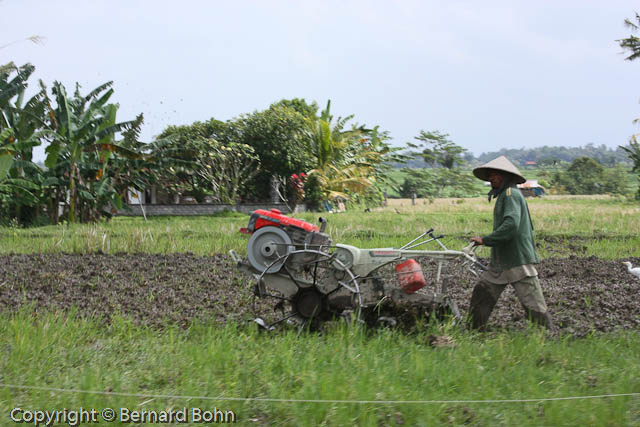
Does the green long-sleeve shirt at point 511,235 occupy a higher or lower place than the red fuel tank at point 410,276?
higher

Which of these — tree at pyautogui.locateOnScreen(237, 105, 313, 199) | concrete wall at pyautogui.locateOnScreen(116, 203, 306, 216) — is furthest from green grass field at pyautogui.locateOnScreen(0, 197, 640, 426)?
tree at pyautogui.locateOnScreen(237, 105, 313, 199)

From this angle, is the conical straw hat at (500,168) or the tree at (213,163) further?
the tree at (213,163)

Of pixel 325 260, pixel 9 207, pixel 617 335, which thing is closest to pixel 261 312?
pixel 325 260

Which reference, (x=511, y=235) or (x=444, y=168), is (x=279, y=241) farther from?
(x=444, y=168)

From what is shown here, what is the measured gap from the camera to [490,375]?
3402 millimetres

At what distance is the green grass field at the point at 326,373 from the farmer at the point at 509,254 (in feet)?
0.79

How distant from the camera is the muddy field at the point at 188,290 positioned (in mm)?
5383

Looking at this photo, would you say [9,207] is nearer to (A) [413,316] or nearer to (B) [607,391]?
(A) [413,316]

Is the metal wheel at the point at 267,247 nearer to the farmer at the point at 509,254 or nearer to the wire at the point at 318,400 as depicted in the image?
the farmer at the point at 509,254

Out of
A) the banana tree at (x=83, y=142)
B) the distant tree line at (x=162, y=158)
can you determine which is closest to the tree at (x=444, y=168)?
the distant tree line at (x=162, y=158)

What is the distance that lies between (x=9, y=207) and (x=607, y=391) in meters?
15.3

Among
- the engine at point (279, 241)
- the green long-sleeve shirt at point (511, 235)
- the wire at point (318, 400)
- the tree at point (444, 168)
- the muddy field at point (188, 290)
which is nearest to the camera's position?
the wire at point (318, 400)

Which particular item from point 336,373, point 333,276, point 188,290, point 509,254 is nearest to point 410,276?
point 333,276

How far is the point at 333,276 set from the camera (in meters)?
4.67
